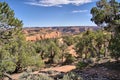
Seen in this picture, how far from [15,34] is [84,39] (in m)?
27.9

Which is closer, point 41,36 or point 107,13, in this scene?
point 107,13

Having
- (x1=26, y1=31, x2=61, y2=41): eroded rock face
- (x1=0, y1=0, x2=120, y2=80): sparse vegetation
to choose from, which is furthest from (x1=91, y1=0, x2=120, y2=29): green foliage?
(x1=26, y1=31, x2=61, y2=41): eroded rock face

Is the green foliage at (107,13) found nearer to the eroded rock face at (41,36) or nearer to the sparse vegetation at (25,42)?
the sparse vegetation at (25,42)

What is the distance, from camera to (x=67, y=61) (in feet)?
160

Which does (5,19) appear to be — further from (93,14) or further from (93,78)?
(93,14)

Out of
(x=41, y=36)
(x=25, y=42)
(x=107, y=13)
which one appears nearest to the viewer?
(x=107, y=13)

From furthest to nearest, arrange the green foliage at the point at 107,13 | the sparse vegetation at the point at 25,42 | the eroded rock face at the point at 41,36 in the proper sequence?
the eroded rock face at the point at 41,36
the green foliage at the point at 107,13
the sparse vegetation at the point at 25,42

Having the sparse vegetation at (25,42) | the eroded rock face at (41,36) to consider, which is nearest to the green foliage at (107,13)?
the sparse vegetation at (25,42)

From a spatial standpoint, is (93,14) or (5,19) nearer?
(5,19)

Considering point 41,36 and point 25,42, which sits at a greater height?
point 25,42

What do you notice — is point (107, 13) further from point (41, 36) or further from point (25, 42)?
point (41, 36)

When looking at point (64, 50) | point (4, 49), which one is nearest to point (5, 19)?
point (4, 49)

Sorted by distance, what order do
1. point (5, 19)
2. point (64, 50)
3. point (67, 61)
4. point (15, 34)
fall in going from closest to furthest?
point (5, 19) < point (15, 34) < point (67, 61) < point (64, 50)

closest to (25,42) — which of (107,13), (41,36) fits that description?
(107,13)
